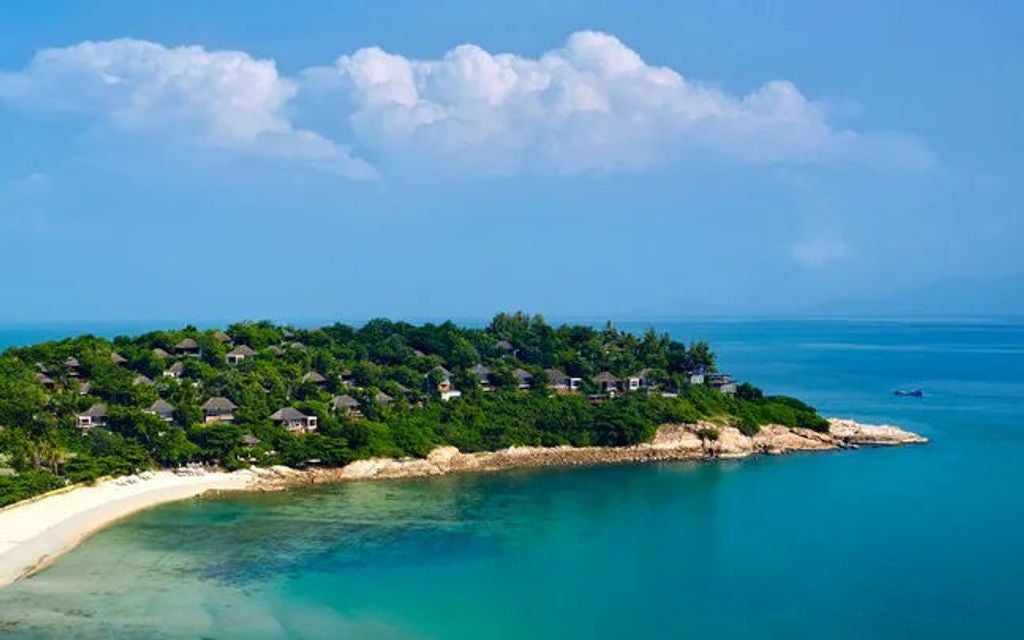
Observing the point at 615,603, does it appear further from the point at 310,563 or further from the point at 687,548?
the point at 310,563

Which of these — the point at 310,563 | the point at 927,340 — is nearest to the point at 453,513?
the point at 310,563

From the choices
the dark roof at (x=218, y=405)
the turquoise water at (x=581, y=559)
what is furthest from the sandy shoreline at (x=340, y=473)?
the dark roof at (x=218, y=405)

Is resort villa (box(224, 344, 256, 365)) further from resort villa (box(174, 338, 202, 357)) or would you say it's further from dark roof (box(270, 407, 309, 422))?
dark roof (box(270, 407, 309, 422))

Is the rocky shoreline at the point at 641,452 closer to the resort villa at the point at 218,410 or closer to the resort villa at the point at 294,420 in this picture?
the resort villa at the point at 294,420

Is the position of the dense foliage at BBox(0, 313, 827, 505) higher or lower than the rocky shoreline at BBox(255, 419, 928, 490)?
higher

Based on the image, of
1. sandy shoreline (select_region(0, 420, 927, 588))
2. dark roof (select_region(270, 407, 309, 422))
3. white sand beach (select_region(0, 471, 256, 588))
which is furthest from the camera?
dark roof (select_region(270, 407, 309, 422))

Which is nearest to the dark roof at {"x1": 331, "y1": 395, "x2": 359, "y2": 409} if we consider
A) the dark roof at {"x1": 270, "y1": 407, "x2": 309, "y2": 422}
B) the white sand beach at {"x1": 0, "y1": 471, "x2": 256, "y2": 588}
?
the dark roof at {"x1": 270, "y1": 407, "x2": 309, "y2": 422}
